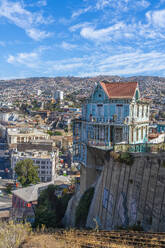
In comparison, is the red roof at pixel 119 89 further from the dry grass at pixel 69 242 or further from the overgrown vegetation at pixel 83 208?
the dry grass at pixel 69 242

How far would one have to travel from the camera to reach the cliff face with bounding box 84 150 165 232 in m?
14.1

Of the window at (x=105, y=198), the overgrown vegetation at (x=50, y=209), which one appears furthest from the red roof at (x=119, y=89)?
the overgrown vegetation at (x=50, y=209)

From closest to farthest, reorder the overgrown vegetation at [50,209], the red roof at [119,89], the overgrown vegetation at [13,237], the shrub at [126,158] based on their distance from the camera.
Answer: the overgrown vegetation at [13,237], the shrub at [126,158], the red roof at [119,89], the overgrown vegetation at [50,209]

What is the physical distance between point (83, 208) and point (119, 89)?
11019 millimetres

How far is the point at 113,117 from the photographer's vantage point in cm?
2150

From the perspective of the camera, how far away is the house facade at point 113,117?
836 inches

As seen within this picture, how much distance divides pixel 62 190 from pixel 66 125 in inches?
3189

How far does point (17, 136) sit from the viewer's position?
83.6 metres

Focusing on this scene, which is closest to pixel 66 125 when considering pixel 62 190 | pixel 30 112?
pixel 30 112

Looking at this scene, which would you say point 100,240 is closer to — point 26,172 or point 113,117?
point 113,117

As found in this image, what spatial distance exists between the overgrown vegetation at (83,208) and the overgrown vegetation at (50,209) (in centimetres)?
447

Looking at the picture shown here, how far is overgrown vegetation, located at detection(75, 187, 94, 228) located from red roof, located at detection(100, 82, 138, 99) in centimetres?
867

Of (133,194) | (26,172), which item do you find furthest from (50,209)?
(26,172)

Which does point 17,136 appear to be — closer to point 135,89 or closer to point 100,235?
point 135,89
